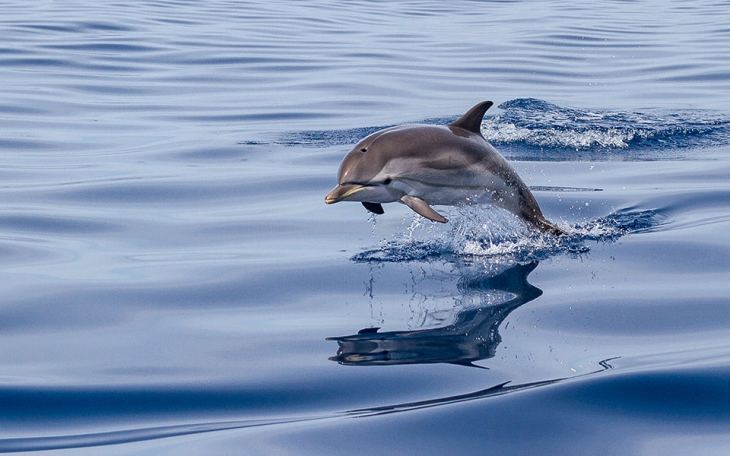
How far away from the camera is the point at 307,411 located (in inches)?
186

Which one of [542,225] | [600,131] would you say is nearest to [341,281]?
[542,225]

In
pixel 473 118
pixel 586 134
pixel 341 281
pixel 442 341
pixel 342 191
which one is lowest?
pixel 442 341

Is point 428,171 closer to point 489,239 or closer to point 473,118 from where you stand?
point 473,118

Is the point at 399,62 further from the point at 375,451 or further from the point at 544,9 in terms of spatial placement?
the point at 375,451

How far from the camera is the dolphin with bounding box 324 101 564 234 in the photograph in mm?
6914

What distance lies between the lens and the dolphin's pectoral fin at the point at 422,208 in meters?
6.75

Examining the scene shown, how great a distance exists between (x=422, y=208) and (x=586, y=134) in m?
5.68

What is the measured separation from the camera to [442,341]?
554 cm

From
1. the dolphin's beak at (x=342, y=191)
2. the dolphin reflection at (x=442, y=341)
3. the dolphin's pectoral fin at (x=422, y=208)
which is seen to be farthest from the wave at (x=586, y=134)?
the dolphin reflection at (x=442, y=341)

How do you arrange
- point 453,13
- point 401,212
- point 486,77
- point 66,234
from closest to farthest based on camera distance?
point 66,234 < point 401,212 < point 486,77 < point 453,13

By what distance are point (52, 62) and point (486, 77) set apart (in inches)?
246

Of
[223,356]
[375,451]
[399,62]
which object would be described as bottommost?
[375,451]

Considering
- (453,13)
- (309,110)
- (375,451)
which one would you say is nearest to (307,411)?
(375,451)

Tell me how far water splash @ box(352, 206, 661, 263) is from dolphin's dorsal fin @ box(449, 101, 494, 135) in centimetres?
50
